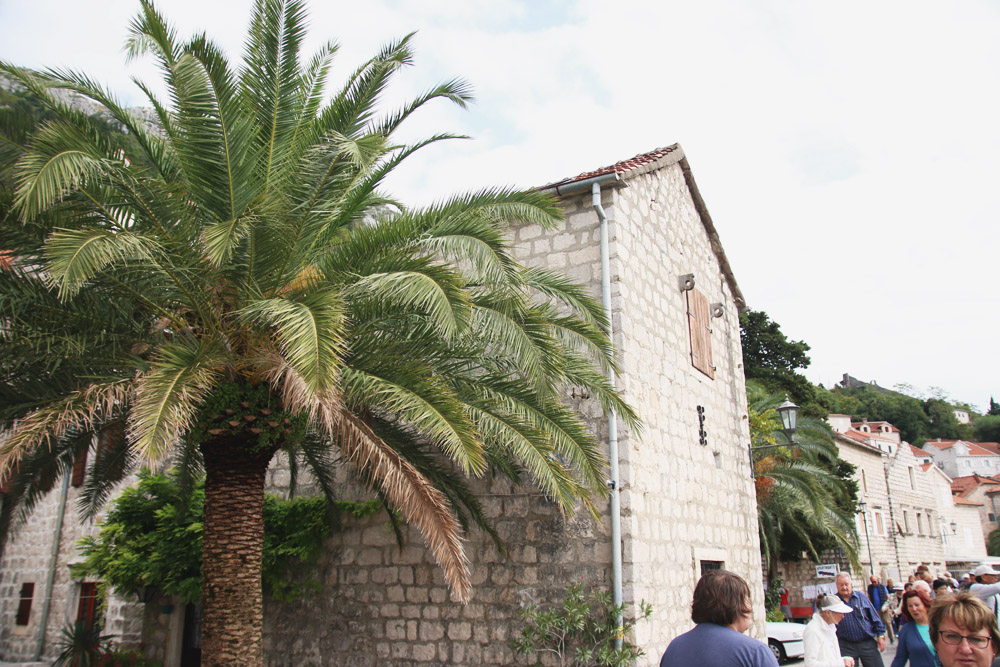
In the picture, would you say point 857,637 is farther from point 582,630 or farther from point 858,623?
point 582,630

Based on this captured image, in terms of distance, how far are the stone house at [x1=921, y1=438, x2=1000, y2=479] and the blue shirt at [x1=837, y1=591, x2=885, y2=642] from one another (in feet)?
243

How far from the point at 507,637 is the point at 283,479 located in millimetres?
3844

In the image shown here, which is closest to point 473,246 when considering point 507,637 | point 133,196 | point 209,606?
point 133,196

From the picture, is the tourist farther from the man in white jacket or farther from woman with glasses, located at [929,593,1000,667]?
the man in white jacket

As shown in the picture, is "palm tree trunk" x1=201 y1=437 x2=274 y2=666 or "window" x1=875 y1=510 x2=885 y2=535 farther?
"window" x1=875 y1=510 x2=885 y2=535

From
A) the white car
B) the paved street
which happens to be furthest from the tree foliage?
the white car

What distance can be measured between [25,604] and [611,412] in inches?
514

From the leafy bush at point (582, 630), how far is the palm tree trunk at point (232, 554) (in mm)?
2699

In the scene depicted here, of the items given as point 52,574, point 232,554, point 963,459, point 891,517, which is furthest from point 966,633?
point 963,459

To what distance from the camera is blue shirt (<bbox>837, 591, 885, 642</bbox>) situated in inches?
270

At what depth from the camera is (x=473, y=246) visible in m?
6.10

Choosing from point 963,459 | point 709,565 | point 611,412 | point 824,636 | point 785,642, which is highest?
point 963,459

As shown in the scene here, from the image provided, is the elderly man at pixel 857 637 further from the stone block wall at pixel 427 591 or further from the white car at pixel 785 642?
the white car at pixel 785 642

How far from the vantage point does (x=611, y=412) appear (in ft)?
25.7
